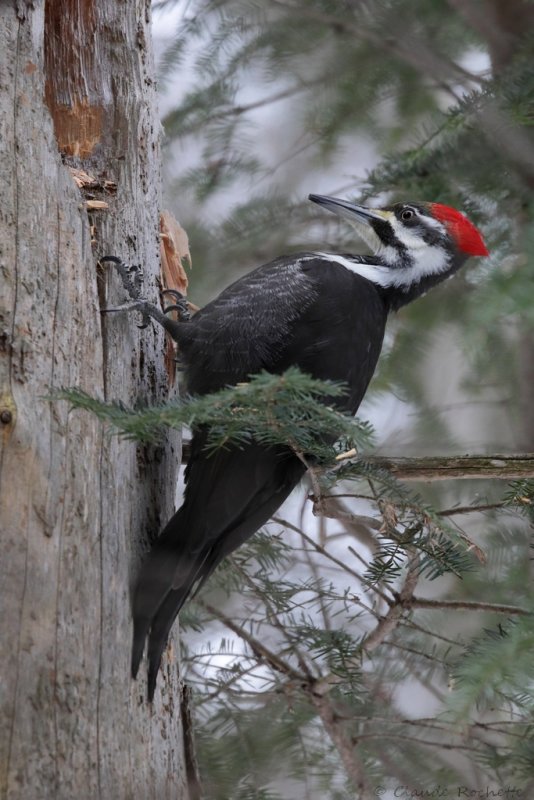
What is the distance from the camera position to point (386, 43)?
3568 millimetres

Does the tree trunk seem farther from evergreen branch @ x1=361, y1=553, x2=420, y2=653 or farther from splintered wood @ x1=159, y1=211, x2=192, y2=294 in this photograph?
evergreen branch @ x1=361, y1=553, x2=420, y2=653

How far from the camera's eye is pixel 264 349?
2449 mm

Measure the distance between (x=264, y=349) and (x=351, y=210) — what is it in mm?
891

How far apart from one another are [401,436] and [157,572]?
2.30 m

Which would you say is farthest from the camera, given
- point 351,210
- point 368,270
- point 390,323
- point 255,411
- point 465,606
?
point 390,323

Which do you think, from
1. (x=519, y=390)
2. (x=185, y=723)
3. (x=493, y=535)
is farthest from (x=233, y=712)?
(x=519, y=390)

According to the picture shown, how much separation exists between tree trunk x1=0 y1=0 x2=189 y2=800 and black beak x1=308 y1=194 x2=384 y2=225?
0.77 m

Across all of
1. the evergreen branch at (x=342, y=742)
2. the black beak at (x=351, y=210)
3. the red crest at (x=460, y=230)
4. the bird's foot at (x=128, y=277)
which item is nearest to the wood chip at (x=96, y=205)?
the bird's foot at (x=128, y=277)

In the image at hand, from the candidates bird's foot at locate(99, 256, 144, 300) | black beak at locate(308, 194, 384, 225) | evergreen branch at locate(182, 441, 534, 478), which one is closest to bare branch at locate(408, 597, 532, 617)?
evergreen branch at locate(182, 441, 534, 478)

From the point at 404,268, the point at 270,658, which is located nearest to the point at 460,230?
the point at 404,268

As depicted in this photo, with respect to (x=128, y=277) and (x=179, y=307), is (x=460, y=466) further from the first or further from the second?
(x=179, y=307)

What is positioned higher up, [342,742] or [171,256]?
[171,256]

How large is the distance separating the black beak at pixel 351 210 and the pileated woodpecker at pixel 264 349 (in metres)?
0.03

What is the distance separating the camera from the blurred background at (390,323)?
272 cm
